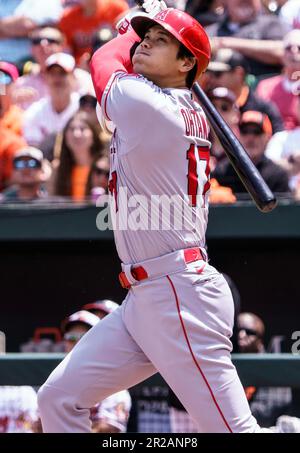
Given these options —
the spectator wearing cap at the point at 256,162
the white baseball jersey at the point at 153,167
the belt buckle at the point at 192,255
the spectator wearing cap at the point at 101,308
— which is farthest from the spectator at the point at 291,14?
the belt buckle at the point at 192,255

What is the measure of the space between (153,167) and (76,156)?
3231 mm

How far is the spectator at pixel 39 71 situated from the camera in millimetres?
8062

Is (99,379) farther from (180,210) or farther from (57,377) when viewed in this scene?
(180,210)

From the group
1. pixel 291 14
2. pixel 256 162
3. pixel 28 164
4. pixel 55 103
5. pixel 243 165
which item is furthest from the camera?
pixel 291 14

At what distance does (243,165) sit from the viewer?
384 cm

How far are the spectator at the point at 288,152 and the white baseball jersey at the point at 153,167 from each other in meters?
2.73

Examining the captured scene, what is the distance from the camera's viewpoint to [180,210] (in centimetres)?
369

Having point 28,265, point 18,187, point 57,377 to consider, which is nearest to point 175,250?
point 57,377

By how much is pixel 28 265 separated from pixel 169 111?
2.89 m

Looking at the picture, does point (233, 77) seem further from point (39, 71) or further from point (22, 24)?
point (22, 24)

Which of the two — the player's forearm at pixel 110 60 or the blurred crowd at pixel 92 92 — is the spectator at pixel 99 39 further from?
the player's forearm at pixel 110 60

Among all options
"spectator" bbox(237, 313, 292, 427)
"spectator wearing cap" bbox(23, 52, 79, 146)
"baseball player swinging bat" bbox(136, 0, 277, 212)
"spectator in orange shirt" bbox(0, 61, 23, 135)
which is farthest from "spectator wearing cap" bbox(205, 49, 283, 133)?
"baseball player swinging bat" bbox(136, 0, 277, 212)

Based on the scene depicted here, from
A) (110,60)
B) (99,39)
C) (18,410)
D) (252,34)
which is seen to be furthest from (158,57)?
(252,34)
